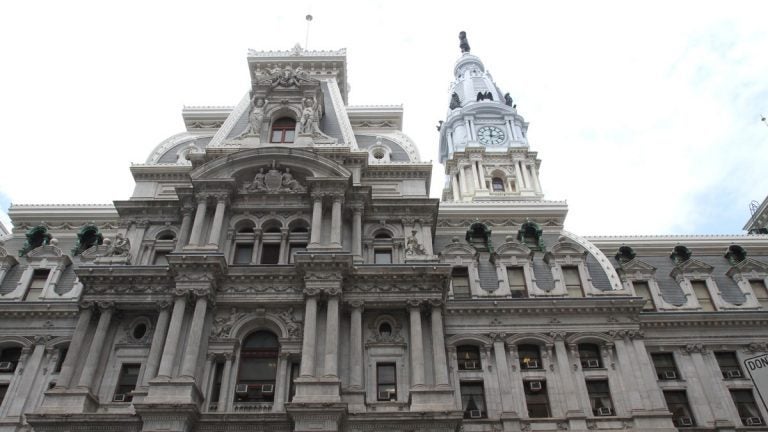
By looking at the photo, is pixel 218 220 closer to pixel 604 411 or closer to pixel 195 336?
pixel 195 336

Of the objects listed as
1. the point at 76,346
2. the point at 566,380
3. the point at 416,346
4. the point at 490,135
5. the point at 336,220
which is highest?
the point at 490,135

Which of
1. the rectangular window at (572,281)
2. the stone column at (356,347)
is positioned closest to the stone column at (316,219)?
the stone column at (356,347)

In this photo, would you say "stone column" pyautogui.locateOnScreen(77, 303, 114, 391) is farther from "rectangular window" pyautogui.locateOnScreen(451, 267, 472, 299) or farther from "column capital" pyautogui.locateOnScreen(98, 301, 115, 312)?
"rectangular window" pyautogui.locateOnScreen(451, 267, 472, 299)

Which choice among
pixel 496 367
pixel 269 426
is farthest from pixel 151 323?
pixel 496 367

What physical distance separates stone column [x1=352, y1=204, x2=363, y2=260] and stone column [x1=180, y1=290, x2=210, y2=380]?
24.2 ft

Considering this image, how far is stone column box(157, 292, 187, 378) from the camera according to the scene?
27.4 m

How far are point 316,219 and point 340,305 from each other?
5035mm

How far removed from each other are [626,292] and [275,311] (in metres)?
17.8

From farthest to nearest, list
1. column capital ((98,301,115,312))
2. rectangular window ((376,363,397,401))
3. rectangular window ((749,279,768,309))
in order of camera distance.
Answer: rectangular window ((749,279,768,309)) → column capital ((98,301,115,312)) → rectangular window ((376,363,397,401))

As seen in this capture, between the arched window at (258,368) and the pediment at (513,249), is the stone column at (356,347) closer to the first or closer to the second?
the arched window at (258,368)

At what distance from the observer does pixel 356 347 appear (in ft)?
95.0

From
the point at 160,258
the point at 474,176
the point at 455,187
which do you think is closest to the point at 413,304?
the point at 160,258

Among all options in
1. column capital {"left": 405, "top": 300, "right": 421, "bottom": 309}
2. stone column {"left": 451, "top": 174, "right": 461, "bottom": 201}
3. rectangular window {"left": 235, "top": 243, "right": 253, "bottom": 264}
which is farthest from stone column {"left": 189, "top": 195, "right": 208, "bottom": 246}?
stone column {"left": 451, "top": 174, "right": 461, "bottom": 201}

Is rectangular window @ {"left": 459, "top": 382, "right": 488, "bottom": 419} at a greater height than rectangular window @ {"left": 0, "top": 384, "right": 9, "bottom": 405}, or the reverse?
rectangular window @ {"left": 0, "top": 384, "right": 9, "bottom": 405}
